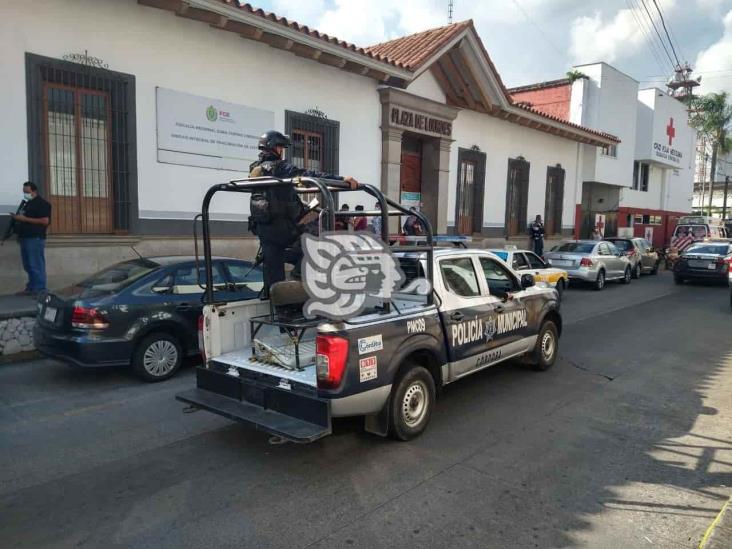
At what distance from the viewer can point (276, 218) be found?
4.95 metres

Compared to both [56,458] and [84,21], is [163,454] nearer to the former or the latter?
[56,458]

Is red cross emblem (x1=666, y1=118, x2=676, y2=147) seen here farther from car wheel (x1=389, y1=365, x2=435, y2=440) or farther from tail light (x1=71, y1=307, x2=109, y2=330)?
tail light (x1=71, y1=307, x2=109, y2=330)

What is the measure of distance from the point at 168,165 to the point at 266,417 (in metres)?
7.29

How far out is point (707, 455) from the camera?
4.59 meters

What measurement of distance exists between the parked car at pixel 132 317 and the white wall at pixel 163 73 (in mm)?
3116

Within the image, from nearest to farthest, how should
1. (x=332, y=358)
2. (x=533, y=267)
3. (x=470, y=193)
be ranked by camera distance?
1. (x=332, y=358)
2. (x=533, y=267)
3. (x=470, y=193)

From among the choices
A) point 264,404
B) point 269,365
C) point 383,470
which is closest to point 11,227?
point 269,365

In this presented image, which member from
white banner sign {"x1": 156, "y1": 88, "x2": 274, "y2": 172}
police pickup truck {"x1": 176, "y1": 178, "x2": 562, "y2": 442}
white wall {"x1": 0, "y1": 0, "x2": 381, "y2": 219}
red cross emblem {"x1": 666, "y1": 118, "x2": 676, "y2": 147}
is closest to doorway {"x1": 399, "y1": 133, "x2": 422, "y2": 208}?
white wall {"x1": 0, "y1": 0, "x2": 381, "y2": 219}

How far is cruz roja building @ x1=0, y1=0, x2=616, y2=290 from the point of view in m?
8.62

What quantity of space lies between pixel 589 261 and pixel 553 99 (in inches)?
512

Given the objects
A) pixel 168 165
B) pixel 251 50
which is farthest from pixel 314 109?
pixel 168 165

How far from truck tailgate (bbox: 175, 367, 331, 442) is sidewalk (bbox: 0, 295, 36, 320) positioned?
3902mm

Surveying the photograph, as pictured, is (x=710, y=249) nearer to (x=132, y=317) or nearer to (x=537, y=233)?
(x=537, y=233)

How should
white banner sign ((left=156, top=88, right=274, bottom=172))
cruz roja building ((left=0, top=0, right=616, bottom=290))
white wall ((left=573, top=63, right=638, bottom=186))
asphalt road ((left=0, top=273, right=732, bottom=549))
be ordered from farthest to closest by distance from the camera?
white wall ((left=573, top=63, right=638, bottom=186)) < white banner sign ((left=156, top=88, right=274, bottom=172)) < cruz roja building ((left=0, top=0, right=616, bottom=290)) < asphalt road ((left=0, top=273, right=732, bottom=549))
